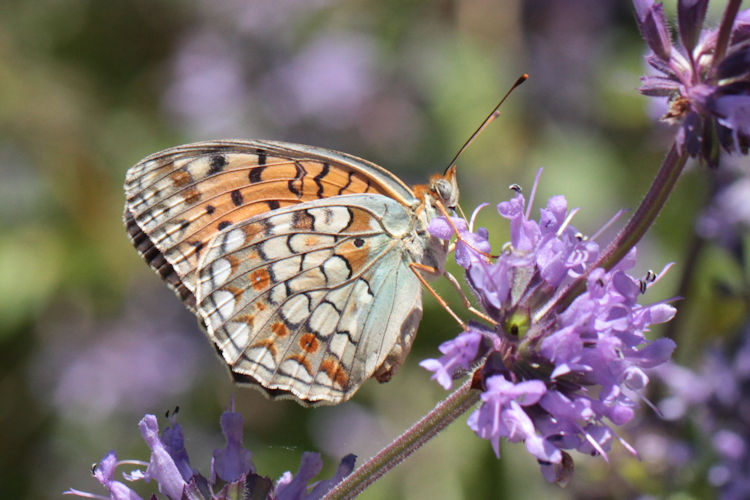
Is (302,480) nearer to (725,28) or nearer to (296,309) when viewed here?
Result: (296,309)

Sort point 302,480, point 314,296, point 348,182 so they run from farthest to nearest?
point 348,182, point 314,296, point 302,480

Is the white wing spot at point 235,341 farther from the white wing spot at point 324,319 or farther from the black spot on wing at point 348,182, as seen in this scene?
the black spot on wing at point 348,182

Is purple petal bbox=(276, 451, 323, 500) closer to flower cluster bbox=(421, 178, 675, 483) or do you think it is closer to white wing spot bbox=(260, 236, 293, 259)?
flower cluster bbox=(421, 178, 675, 483)

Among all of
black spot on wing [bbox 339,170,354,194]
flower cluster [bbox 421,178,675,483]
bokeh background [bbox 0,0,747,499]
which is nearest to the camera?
flower cluster [bbox 421,178,675,483]

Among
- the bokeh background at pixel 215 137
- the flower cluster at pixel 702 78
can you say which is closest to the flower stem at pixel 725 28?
the flower cluster at pixel 702 78

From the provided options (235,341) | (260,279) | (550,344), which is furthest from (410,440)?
(260,279)

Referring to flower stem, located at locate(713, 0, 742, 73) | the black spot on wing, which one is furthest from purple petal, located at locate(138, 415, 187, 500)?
flower stem, located at locate(713, 0, 742, 73)

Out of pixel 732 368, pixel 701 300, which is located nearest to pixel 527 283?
pixel 732 368
